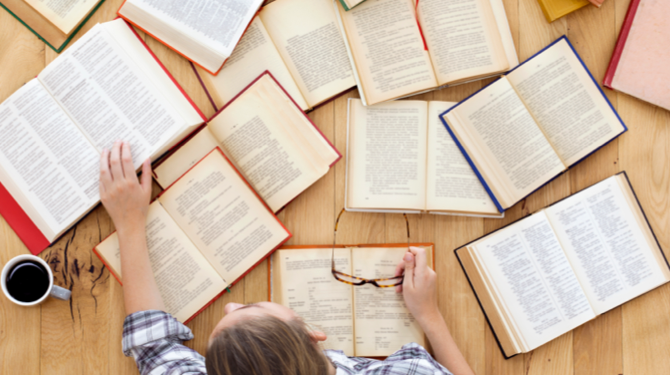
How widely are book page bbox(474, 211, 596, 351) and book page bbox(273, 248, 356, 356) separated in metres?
0.37

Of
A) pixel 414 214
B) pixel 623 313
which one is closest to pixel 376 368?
pixel 414 214

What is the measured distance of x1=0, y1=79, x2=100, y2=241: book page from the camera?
3.41ft

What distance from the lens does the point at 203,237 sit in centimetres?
107

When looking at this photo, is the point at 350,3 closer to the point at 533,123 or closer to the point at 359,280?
the point at 533,123

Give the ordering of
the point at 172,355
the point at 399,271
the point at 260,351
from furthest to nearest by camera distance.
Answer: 1. the point at 399,271
2. the point at 172,355
3. the point at 260,351

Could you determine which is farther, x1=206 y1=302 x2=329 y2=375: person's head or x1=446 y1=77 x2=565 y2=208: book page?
x1=446 y1=77 x2=565 y2=208: book page

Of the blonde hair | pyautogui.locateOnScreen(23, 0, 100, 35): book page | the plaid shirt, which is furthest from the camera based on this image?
pyautogui.locateOnScreen(23, 0, 100, 35): book page

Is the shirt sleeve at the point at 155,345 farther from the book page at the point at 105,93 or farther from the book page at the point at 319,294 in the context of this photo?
the book page at the point at 105,93

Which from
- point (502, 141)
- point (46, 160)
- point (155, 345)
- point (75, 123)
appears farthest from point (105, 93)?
point (502, 141)

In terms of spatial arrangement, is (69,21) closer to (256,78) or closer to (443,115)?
(256,78)

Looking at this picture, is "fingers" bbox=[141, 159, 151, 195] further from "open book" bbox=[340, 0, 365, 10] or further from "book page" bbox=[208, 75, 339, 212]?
"open book" bbox=[340, 0, 365, 10]

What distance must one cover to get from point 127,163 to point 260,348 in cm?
56

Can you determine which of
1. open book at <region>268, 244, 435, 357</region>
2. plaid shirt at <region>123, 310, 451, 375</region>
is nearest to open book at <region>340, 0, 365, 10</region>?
open book at <region>268, 244, 435, 357</region>

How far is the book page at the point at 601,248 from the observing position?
1126mm
